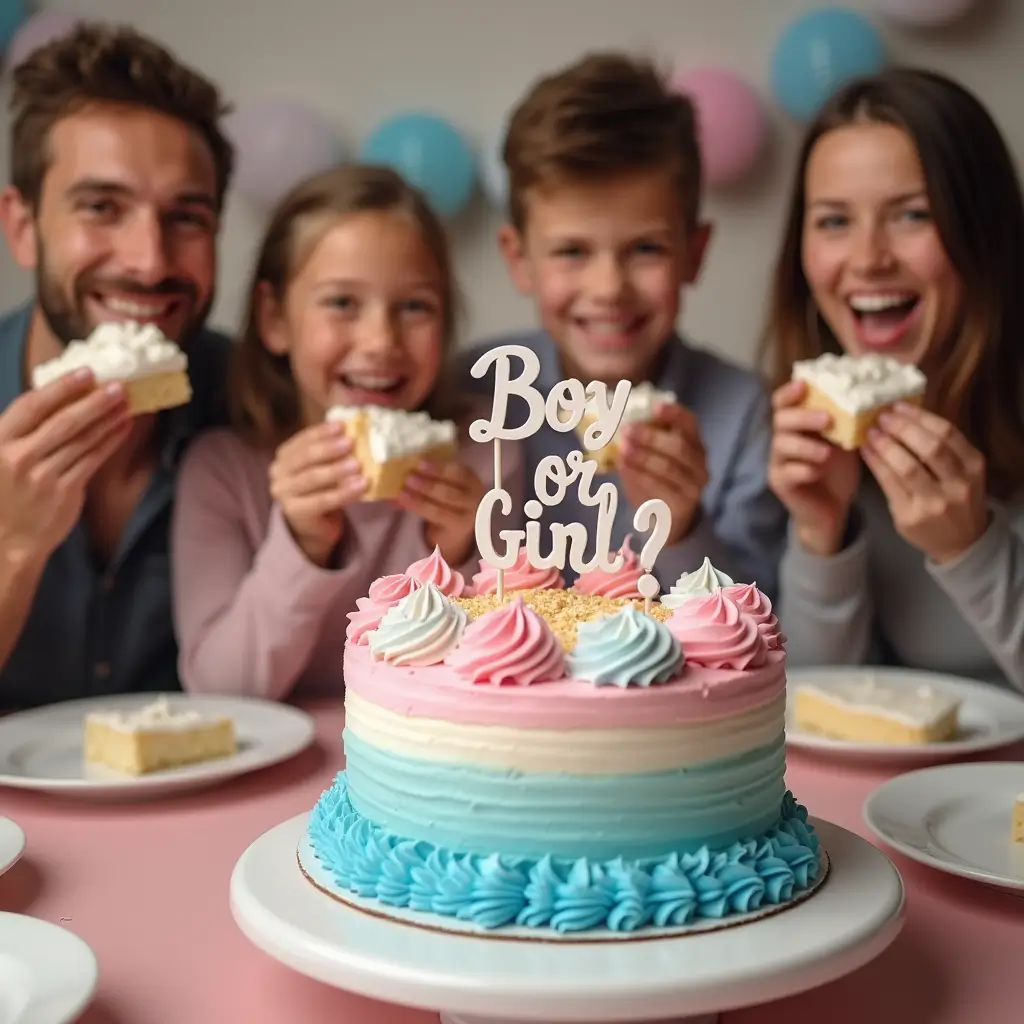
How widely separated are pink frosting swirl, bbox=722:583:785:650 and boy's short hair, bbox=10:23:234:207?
2.00 metres

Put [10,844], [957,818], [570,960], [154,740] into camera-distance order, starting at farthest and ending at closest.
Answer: [154,740], [957,818], [10,844], [570,960]

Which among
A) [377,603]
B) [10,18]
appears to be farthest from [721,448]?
[10,18]

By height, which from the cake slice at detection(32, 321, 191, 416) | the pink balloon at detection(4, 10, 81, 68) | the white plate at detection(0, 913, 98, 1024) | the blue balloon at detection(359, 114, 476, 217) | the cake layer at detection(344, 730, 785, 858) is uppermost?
the pink balloon at detection(4, 10, 81, 68)

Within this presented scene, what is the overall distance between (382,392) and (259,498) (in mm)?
372

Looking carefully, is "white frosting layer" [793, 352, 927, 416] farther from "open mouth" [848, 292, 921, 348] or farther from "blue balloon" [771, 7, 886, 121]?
"blue balloon" [771, 7, 886, 121]

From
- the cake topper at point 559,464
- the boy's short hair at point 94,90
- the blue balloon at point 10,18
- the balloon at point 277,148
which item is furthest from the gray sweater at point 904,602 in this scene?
the blue balloon at point 10,18

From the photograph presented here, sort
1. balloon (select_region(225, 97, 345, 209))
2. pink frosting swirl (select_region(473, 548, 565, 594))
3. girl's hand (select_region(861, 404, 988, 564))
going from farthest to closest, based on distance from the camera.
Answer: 1. balloon (select_region(225, 97, 345, 209))
2. girl's hand (select_region(861, 404, 988, 564))
3. pink frosting swirl (select_region(473, 548, 565, 594))

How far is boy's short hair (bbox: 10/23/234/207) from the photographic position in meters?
2.85

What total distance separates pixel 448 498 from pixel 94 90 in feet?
4.09

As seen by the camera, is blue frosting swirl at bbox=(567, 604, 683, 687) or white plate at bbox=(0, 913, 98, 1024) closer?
white plate at bbox=(0, 913, 98, 1024)

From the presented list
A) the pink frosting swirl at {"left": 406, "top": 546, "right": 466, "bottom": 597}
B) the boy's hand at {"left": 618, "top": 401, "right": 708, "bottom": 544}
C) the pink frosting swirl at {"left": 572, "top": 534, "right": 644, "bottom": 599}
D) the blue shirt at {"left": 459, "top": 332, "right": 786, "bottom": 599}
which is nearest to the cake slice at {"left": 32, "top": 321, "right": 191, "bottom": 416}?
the blue shirt at {"left": 459, "top": 332, "right": 786, "bottom": 599}

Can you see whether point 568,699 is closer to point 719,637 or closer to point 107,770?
point 719,637

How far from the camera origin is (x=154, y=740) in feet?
6.40

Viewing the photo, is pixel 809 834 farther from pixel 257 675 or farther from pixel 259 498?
pixel 259 498
